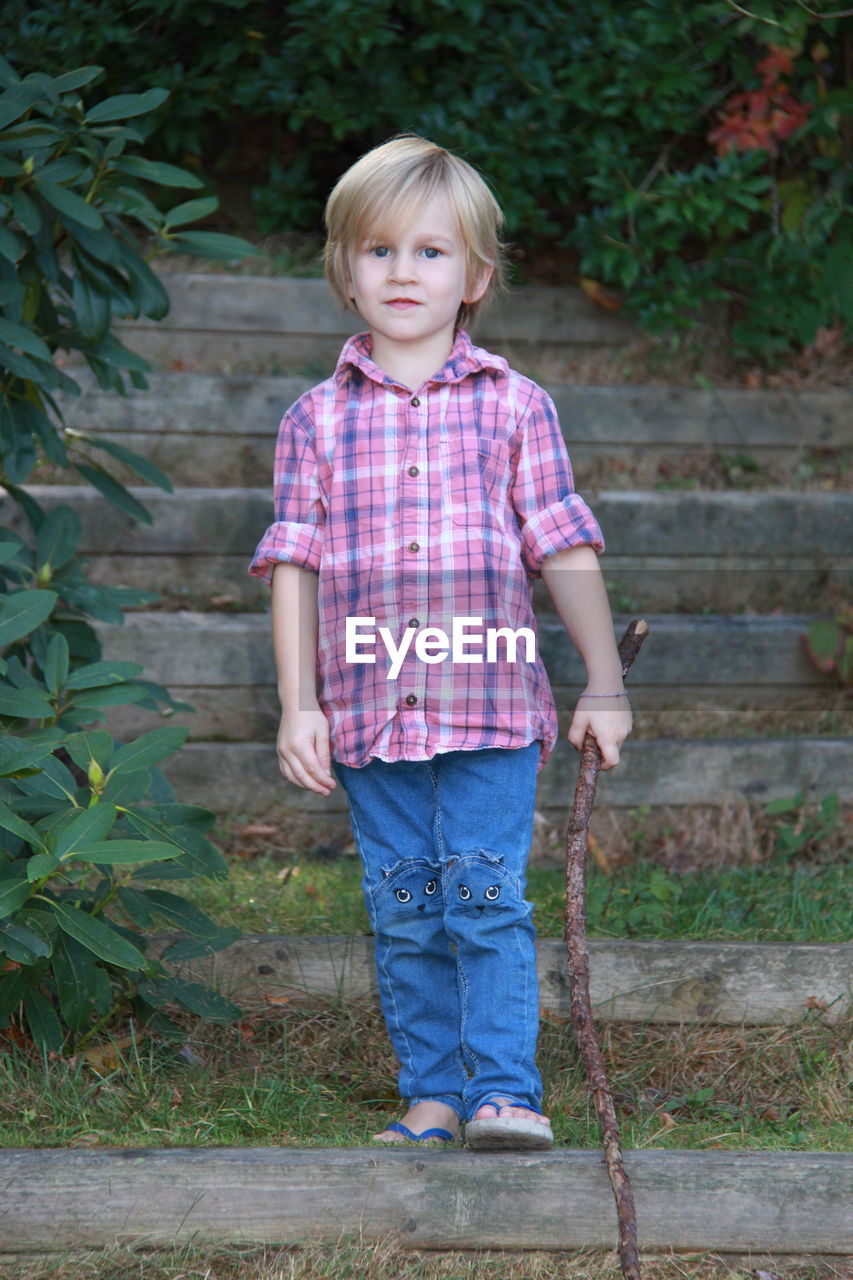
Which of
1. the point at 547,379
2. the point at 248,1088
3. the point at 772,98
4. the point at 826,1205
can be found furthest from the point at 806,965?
the point at 772,98

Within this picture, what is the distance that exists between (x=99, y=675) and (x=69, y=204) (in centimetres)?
83

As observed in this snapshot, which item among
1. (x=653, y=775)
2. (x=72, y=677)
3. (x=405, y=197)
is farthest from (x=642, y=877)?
(x=405, y=197)

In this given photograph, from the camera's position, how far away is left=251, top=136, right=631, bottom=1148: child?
220 centimetres

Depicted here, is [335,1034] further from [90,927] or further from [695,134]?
[695,134]

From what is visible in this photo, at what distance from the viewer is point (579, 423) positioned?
14.1ft

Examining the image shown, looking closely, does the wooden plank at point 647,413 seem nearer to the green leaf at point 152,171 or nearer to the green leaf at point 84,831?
the green leaf at point 152,171

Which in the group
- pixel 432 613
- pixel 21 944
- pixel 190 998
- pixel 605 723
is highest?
pixel 432 613

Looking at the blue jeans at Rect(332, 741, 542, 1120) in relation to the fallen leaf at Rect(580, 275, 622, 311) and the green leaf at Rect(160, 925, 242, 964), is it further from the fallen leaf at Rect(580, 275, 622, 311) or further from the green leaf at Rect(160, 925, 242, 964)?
the fallen leaf at Rect(580, 275, 622, 311)

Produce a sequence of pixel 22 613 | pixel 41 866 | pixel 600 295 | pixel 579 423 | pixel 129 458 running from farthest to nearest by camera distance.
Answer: pixel 600 295, pixel 579 423, pixel 129 458, pixel 22 613, pixel 41 866

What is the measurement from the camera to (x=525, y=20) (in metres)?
4.74

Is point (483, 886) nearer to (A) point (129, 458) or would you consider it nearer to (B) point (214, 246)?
(A) point (129, 458)

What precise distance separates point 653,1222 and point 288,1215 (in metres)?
0.56

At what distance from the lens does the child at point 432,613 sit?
2.20 meters

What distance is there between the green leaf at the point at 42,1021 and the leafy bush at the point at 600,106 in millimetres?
2815
